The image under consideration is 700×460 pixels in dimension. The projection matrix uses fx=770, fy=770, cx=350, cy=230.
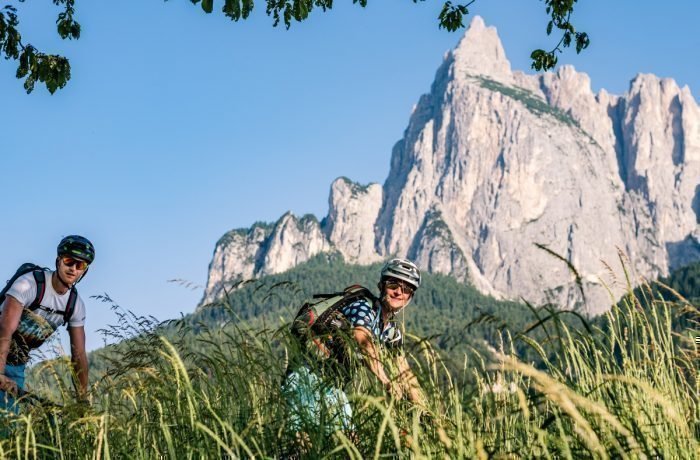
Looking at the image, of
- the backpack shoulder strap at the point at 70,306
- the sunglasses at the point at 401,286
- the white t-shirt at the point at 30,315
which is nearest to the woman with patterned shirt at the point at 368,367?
the sunglasses at the point at 401,286

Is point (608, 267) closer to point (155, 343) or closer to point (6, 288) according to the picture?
point (155, 343)

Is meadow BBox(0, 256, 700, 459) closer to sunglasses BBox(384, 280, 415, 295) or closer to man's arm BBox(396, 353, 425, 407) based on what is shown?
man's arm BBox(396, 353, 425, 407)

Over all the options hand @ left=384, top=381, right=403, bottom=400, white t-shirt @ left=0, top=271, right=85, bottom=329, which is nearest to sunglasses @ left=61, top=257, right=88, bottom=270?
white t-shirt @ left=0, top=271, right=85, bottom=329

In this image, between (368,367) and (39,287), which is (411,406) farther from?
(39,287)

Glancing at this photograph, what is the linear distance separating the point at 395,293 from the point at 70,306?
215 centimetres

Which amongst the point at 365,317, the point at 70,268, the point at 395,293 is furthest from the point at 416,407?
the point at 70,268

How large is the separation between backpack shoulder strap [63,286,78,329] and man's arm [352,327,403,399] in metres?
2.33

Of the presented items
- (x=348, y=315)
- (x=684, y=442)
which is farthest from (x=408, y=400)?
(x=348, y=315)

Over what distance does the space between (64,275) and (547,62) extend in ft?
14.9

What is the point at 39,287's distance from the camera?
16.0 feet

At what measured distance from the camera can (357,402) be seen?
107 inches

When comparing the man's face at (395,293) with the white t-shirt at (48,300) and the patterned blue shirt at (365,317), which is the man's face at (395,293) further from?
the white t-shirt at (48,300)

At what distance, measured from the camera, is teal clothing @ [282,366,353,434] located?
8.82 ft

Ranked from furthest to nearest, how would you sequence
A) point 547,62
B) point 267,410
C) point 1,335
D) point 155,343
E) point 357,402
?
point 547,62 → point 1,335 → point 155,343 → point 267,410 → point 357,402
